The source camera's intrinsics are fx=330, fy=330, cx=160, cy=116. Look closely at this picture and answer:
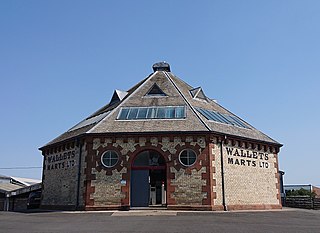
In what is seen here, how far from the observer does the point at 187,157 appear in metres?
23.4

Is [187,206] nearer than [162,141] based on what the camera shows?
Yes

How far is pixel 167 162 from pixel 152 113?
471 cm

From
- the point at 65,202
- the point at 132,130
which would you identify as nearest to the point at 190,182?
the point at 132,130

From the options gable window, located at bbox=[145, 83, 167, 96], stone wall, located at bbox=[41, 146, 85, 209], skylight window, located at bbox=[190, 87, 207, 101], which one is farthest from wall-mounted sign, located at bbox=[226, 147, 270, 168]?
stone wall, located at bbox=[41, 146, 85, 209]

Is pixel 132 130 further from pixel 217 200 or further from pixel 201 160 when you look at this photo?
pixel 217 200

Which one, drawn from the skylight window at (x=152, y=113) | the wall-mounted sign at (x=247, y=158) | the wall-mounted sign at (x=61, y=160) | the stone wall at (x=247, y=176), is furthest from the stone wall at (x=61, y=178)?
the wall-mounted sign at (x=247, y=158)

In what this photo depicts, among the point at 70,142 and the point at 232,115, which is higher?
the point at 232,115

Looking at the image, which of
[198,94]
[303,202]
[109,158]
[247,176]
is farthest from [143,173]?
[303,202]

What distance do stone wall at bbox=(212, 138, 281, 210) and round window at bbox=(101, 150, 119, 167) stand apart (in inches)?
276

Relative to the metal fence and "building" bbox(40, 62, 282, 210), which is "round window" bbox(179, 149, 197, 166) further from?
the metal fence

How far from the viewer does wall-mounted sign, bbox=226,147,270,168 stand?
81.3ft

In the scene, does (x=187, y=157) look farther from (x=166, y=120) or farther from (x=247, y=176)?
(x=247, y=176)

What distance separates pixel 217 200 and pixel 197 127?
5266 mm

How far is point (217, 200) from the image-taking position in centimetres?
2269
